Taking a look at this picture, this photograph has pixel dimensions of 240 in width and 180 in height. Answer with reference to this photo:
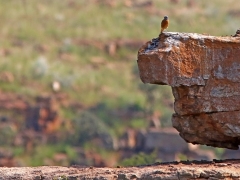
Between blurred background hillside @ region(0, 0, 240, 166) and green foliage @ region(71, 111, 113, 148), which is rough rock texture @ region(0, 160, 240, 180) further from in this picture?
green foliage @ region(71, 111, 113, 148)

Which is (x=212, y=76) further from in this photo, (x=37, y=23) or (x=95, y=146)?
(x=37, y=23)

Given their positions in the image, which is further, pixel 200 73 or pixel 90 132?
pixel 90 132

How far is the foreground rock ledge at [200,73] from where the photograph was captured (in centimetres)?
1563

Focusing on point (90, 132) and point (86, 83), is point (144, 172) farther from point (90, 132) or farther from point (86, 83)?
point (86, 83)

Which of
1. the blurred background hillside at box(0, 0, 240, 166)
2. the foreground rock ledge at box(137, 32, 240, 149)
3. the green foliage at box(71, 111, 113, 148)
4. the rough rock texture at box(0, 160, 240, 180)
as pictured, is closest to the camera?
the rough rock texture at box(0, 160, 240, 180)

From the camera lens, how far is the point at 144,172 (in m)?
14.7

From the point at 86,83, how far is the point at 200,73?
3757 centimetres

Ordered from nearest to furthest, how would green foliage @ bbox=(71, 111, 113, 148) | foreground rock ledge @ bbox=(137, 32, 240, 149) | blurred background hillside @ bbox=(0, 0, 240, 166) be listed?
foreground rock ledge @ bbox=(137, 32, 240, 149) → blurred background hillside @ bbox=(0, 0, 240, 166) → green foliage @ bbox=(71, 111, 113, 148)

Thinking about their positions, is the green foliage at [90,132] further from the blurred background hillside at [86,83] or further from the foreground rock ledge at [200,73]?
the foreground rock ledge at [200,73]

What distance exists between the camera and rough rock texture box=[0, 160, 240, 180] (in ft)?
47.1

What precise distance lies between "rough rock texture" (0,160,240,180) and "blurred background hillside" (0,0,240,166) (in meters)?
11.4

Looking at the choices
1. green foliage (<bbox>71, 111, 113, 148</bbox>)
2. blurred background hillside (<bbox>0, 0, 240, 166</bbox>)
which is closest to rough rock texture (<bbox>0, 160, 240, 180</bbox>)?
blurred background hillside (<bbox>0, 0, 240, 166</bbox>)

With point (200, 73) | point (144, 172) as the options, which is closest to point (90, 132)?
point (200, 73)

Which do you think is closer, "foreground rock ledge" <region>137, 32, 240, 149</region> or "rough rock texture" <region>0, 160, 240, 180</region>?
"rough rock texture" <region>0, 160, 240, 180</region>
